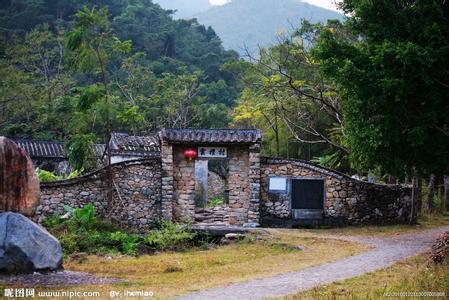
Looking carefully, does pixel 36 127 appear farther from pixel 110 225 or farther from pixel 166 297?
pixel 166 297

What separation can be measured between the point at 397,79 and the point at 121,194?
32.2 ft

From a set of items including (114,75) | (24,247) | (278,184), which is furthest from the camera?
(114,75)

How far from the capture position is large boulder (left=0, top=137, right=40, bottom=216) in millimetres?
10742

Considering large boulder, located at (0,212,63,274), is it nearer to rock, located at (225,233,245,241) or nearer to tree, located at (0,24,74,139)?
rock, located at (225,233,245,241)

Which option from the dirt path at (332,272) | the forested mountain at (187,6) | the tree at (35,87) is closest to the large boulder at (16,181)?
the dirt path at (332,272)

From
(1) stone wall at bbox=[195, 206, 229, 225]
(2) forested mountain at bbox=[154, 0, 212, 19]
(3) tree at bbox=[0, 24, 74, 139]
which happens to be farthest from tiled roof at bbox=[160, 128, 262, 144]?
(2) forested mountain at bbox=[154, 0, 212, 19]

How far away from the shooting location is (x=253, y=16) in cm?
10919

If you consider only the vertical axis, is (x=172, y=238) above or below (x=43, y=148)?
below

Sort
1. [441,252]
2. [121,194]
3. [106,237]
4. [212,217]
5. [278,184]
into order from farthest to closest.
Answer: [212,217]
[278,184]
[121,194]
[106,237]
[441,252]

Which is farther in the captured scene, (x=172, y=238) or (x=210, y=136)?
(x=210, y=136)

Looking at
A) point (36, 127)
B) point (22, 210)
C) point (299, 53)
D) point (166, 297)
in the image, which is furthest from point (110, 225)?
point (36, 127)

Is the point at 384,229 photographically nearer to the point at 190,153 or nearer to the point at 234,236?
the point at 234,236

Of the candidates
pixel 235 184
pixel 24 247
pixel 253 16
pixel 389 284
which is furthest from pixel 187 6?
pixel 389 284

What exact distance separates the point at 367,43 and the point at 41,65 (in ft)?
93.4
